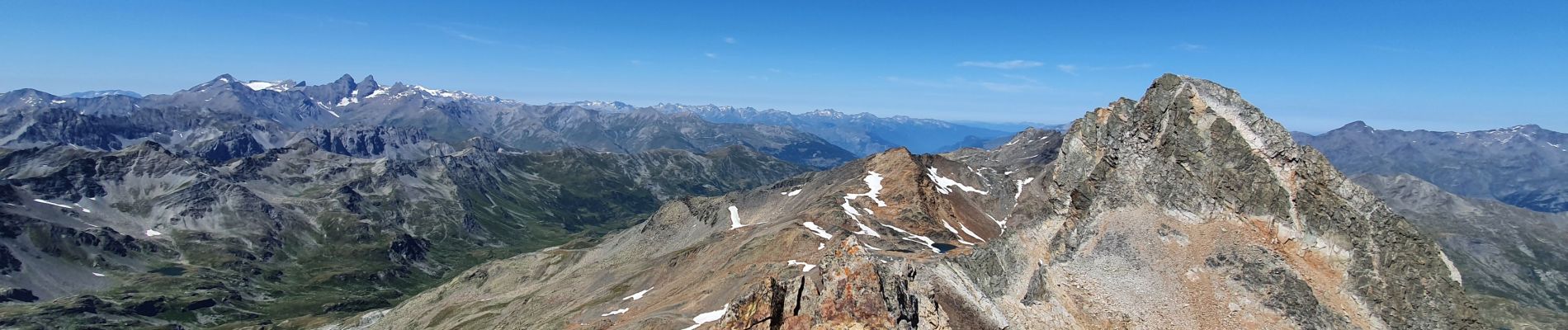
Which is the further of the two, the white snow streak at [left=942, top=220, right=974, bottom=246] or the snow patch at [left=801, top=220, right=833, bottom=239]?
the white snow streak at [left=942, top=220, right=974, bottom=246]

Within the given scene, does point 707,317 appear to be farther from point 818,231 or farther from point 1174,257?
point 1174,257

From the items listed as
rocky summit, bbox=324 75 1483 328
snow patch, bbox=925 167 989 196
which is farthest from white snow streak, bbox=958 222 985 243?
rocky summit, bbox=324 75 1483 328

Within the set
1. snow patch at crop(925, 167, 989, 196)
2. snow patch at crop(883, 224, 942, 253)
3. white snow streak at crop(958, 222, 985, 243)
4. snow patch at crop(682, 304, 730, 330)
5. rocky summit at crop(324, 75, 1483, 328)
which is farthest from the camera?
snow patch at crop(925, 167, 989, 196)

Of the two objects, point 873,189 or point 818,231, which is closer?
point 818,231

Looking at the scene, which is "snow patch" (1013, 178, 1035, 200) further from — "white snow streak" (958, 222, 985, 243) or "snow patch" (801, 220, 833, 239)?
"snow patch" (801, 220, 833, 239)

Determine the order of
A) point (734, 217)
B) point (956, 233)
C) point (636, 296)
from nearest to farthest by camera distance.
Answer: point (636, 296)
point (956, 233)
point (734, 217)

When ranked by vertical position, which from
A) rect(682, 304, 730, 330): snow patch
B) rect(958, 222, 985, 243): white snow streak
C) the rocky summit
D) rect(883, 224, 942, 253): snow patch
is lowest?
rect(958, 222, 985, 243): white snow streak

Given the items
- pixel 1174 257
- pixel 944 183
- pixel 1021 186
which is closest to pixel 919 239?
pixel 944 183

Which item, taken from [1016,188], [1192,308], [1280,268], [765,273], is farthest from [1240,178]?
[1016,188]

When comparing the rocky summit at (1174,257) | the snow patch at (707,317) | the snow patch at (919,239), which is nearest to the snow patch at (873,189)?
the snow patch at (919,239)

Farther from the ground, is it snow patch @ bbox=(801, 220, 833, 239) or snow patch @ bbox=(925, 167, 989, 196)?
snow patch @ bbox=(925, 167, 989, 196)

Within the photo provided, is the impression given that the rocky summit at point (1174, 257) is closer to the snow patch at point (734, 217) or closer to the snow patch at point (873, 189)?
the snow patch at point (873, 189)

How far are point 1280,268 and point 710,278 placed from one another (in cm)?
8559

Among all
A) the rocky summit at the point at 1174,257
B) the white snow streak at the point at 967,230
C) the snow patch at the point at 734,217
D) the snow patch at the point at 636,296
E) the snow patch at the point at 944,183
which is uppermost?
the rocky summit at the point at 1174,257
